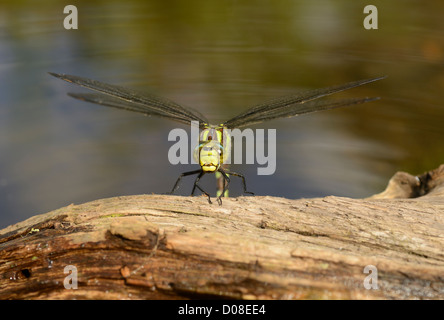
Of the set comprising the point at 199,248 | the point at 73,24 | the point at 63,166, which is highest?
the point at 73,24

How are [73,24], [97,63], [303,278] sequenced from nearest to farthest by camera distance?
1. [303,278]
2. [97,63]
3. [73,24]

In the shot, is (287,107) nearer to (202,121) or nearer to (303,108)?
(303,108)

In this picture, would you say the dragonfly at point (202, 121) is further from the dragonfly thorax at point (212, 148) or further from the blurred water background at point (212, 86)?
the blurred water background at point (212, 86)

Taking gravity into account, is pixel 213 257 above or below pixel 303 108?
below

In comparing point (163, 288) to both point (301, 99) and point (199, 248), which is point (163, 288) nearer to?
point (199, 248)

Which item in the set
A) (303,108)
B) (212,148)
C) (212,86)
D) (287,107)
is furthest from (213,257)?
(212,86)

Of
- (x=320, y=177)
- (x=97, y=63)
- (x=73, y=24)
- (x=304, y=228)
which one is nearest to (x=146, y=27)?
(x=73, y=24)

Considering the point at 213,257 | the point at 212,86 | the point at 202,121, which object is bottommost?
the point at 213,257

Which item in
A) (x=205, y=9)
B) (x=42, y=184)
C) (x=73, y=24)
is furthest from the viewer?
(x=205, y=9)
